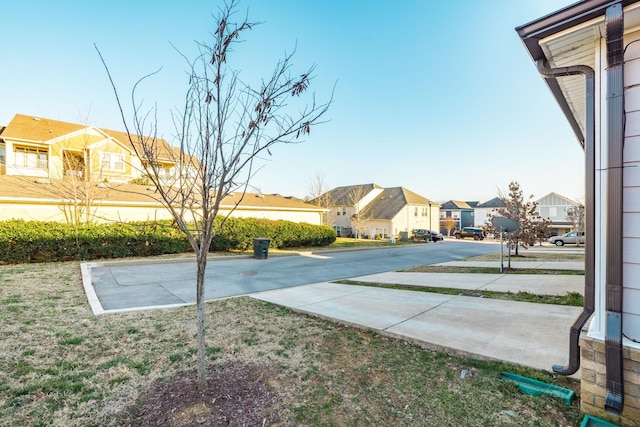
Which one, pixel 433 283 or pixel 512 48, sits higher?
pixel 512 48

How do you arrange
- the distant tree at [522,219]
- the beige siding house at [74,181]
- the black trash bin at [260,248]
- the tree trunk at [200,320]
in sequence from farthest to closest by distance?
the distant tree at [522,219] → the black trash bin at [260,248] → the beige siding house at [74,181] → the tree trunk at [200,320]

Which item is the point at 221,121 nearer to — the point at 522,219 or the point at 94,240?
the point at 94,240

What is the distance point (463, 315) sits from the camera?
4797mm

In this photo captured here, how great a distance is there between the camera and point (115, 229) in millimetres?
13109

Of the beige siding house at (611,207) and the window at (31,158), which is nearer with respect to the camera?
the beige siding house at (611,207)

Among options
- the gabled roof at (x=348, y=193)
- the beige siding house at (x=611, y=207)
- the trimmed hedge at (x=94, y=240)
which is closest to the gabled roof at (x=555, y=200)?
the gabled roof at (x=348, y=193)

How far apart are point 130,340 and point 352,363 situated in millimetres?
2946

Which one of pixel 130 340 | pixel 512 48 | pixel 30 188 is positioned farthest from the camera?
pixel 30 188

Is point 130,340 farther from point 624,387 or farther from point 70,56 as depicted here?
point 70,56

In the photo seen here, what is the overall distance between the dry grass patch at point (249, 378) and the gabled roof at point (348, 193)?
3633 centimetres

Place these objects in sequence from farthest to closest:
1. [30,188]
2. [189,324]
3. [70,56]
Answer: [30,188] → [70,56] → [189,324]

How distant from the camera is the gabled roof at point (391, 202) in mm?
38531

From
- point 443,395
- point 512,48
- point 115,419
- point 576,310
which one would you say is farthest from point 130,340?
point 512,48

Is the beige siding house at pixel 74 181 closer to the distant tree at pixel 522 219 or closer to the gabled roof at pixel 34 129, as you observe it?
the gabled roof at pixel 34 129
